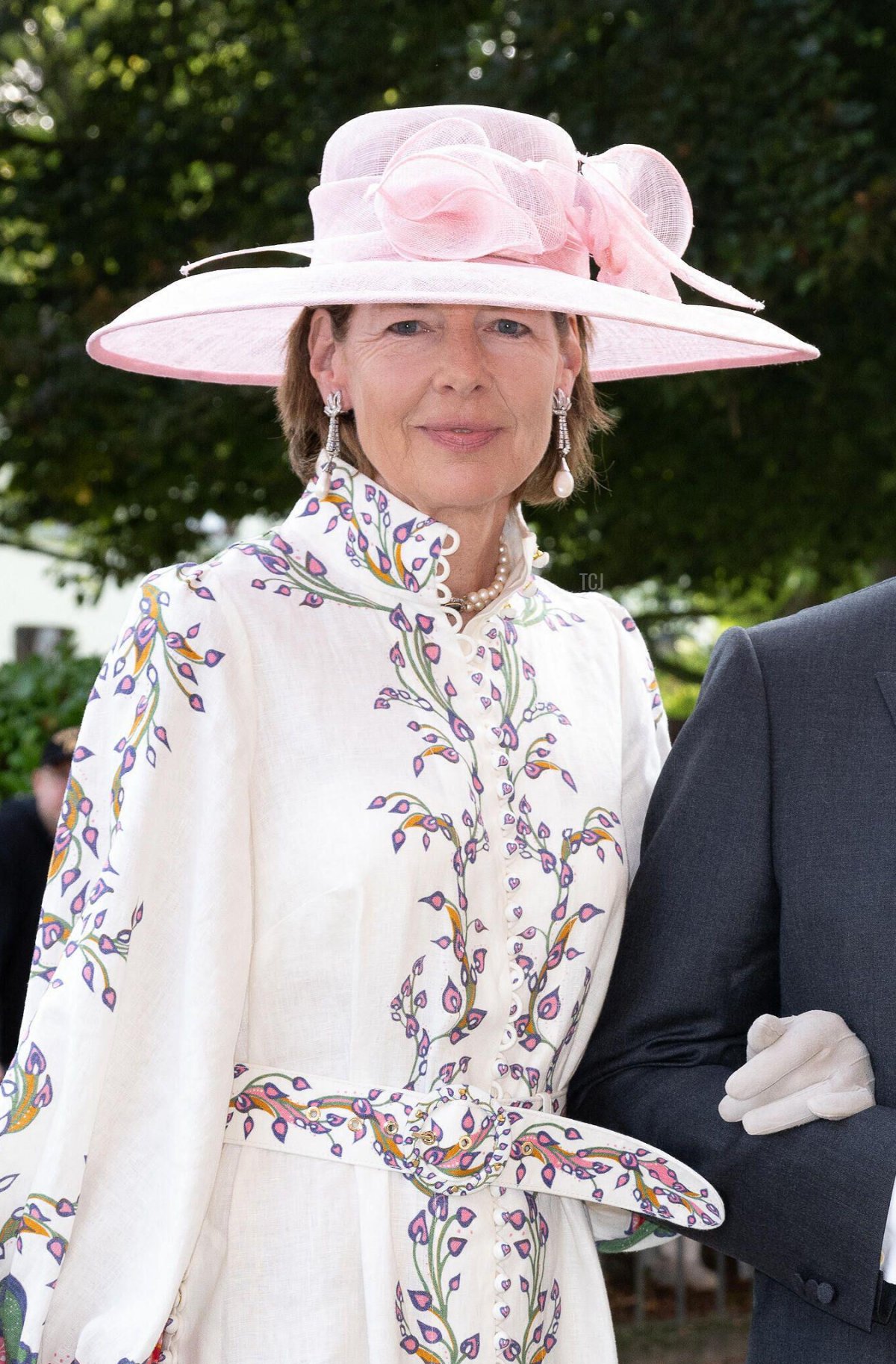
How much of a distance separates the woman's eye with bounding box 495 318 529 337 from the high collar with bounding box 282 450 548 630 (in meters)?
0.25

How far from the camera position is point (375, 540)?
2.13 meters

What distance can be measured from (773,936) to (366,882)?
0.55 m

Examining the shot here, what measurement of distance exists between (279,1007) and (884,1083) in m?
0.70

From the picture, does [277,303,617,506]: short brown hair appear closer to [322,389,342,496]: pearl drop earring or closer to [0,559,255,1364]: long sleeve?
[322,389,342,496]: pearl drop earring

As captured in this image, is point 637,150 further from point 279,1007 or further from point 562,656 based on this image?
point 279,1007

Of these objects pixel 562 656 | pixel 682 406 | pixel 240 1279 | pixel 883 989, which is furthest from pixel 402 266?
pixel 682 406

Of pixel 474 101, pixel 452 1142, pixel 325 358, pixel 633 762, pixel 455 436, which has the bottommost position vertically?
pixel 452 1142

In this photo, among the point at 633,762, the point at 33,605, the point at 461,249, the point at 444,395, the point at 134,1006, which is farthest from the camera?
the point at 33,605

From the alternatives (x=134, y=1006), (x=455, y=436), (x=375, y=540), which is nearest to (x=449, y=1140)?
(x=134, y=1006)

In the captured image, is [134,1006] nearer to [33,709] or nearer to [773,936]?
[773,936]

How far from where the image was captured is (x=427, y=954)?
196 cm

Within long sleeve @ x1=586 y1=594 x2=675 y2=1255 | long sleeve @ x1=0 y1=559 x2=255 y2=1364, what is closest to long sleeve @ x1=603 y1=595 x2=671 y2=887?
long sleeve @ x1=586 y1=594 x2=675 y2=1255

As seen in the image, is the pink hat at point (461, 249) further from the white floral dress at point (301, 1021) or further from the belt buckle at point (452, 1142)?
the belt buckle at point (452, 1142)

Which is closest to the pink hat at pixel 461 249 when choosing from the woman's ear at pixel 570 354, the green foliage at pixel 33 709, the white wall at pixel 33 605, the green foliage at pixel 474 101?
the woman's ear at pixel 570 354
